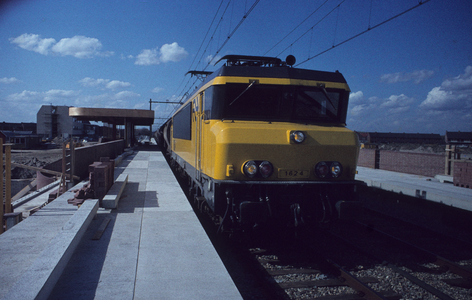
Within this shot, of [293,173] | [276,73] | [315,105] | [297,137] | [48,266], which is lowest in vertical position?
[48,266]

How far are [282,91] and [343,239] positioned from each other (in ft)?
11.0

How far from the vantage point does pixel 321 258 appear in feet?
18.4

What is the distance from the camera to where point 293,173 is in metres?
5.47

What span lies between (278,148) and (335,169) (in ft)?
3.64

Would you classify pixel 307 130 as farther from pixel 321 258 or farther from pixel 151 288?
pixel 151 288

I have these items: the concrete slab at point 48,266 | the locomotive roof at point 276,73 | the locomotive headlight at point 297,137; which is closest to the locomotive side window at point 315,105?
the locomotive roof at point 276,73

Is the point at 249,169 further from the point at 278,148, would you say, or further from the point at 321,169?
the point at 321,169

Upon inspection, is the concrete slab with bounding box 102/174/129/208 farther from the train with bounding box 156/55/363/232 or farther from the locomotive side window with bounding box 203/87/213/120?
the locomotive side window with bounding box 203/87/213/120

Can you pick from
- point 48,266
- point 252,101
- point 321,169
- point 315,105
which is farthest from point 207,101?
point 48,266

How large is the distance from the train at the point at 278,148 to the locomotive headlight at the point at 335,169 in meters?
0.02

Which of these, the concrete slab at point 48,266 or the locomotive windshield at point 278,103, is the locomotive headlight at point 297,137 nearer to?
the locomotive windshield at point 278,103

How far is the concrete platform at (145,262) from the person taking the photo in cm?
351

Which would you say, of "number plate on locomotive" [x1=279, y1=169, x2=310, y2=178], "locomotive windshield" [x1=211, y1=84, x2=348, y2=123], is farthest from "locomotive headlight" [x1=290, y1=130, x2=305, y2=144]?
"locomotive windshield" [x1=211, y1=84, x2=348, y2=123]

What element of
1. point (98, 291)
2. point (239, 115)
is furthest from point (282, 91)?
point (98, 291)
